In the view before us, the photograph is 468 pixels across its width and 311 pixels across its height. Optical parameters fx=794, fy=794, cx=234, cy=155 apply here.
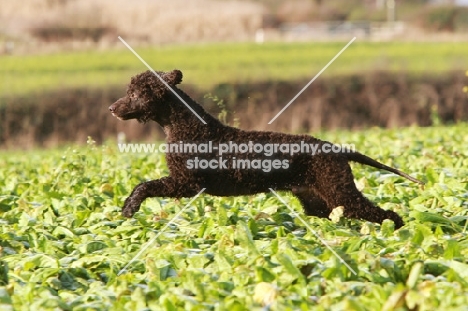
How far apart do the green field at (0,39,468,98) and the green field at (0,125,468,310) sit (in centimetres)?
1771

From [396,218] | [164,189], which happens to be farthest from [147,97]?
[396,218]

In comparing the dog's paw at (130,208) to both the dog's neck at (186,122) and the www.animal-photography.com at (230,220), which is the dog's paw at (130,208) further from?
the dog's neck at (186,122)

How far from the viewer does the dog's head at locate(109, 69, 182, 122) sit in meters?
6.53

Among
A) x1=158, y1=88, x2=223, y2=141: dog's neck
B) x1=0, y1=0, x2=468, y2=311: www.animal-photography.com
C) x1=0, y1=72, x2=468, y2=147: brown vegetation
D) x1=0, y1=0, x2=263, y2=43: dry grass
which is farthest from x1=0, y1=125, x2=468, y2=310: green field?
x1=0, y1=0, x2=263, y2=43: dry grass

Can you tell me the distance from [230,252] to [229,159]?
3.06 feet

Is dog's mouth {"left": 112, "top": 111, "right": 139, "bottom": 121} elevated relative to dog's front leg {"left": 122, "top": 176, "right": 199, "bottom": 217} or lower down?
elevated

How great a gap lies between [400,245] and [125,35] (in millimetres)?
31981

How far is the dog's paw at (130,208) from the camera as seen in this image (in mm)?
6566

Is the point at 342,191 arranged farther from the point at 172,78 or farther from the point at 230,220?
the point at 172,78

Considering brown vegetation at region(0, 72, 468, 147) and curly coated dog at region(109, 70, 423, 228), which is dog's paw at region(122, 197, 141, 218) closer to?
curly coated dog at region(109, 70, 423, 228)

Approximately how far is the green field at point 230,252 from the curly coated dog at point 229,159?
0.90 ft

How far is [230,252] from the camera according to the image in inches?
227

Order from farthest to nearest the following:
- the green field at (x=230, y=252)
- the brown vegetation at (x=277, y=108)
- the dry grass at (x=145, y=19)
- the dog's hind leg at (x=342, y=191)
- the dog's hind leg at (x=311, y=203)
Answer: the dry grass at (x=145, y=19)
the brown vegetation at (x=277, y=108)
the dog's hind leg at (x=311, y=203)
the dog's hind leg at (x=342, y=191)
the green field at (x=230, y=252)

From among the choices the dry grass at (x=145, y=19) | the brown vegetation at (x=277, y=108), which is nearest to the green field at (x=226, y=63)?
the brown vegetation at (x=277, y=108)
